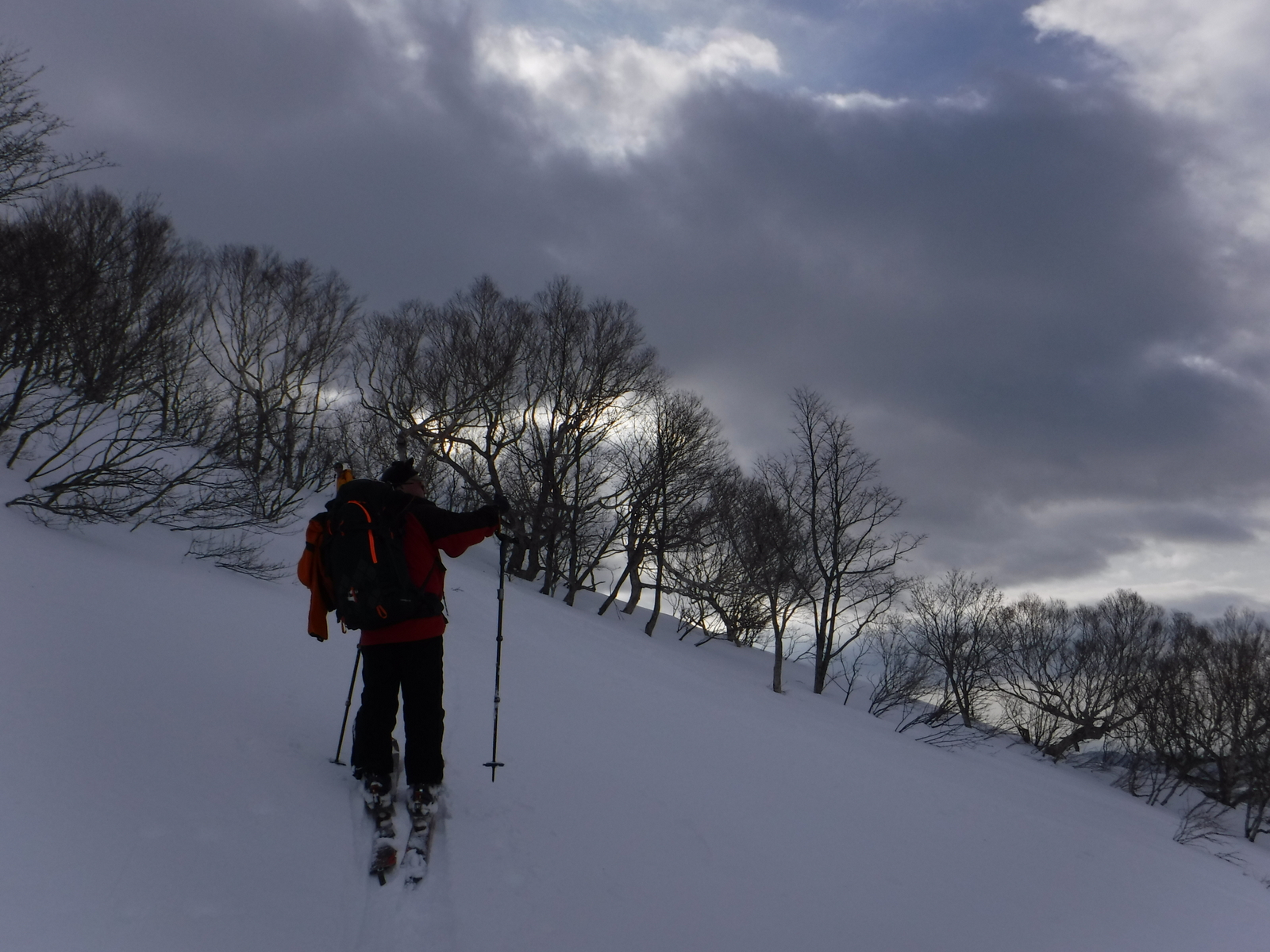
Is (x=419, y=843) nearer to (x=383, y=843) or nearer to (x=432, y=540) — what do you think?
(x=383, y=843)

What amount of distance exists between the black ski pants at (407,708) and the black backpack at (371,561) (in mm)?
193

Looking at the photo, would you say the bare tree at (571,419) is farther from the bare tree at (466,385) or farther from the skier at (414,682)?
the skier at (414,682)

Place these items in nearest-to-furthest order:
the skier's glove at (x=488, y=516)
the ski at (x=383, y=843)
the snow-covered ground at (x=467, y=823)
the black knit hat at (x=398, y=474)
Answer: the snow-covered ground at (x=467, y=823) < the ski at (x=383, y=843) < the skier's glove at (x=488, y=516) < the black knit hat at (x=398, y=474)

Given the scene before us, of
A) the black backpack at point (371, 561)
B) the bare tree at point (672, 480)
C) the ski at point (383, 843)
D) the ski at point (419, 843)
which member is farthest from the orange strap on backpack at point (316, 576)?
the bare tree at point (672, 480)

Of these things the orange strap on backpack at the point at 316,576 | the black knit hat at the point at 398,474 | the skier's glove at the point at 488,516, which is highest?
the black knit hat at the point at 398,474

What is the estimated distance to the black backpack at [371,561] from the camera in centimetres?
405

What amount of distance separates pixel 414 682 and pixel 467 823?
93 cm

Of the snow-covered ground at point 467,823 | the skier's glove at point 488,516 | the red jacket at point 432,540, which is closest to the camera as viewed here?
the snow-covered ground at point 467,823

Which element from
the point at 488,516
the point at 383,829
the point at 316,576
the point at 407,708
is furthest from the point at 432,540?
the point at 383,829

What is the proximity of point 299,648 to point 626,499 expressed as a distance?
20679 mm

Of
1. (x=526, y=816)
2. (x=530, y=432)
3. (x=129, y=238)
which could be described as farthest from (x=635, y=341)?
(x=526, y=816)

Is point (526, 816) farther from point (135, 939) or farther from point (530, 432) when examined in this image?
point (530, 432)

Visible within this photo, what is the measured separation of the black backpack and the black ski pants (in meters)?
0.19

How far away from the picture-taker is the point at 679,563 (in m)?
28.7
